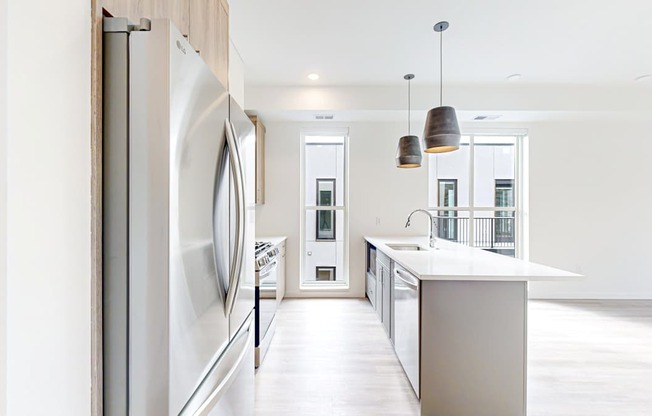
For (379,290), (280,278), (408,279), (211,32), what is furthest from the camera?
(280,278)

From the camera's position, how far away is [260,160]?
14.6 feet

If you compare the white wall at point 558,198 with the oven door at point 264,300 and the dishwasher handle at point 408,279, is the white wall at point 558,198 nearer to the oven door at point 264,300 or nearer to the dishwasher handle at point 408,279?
the oven door at point 264,300

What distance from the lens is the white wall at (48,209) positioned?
577mm

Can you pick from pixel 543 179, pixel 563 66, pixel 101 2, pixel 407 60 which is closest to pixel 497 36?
pixel 407 60

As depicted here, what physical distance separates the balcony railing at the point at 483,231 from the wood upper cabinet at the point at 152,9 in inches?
175

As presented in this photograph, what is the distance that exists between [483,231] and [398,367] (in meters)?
3.13

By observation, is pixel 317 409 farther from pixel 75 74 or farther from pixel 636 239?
pixel 636 239

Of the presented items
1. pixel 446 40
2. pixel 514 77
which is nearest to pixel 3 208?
pixel 446 40

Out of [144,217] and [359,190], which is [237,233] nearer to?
[144,217]

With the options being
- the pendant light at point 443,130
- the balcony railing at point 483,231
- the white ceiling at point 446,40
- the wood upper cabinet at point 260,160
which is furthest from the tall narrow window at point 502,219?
the wood upper cabinet at point 260,160

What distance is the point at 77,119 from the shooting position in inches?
28.5

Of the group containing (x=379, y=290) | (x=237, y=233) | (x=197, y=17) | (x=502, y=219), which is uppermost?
(x=197, y=17)

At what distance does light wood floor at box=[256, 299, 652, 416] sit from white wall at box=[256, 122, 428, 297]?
1.25 meters

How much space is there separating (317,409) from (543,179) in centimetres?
458
